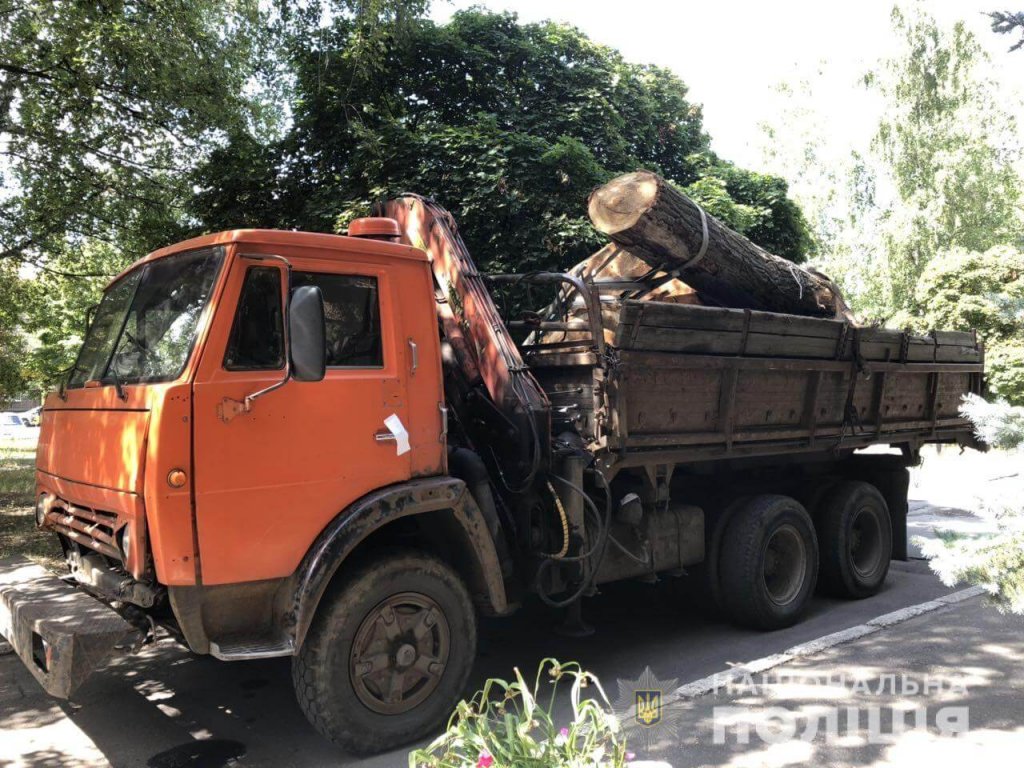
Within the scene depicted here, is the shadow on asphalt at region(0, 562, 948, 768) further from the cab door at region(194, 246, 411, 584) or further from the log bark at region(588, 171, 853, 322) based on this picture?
the log bark at region(588, 171, 853, 322)

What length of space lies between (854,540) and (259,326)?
581 cm

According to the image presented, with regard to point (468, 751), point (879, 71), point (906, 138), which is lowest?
point (468, 751)

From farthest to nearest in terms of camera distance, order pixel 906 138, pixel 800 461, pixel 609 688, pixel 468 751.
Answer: pixel 906 138 < pixel 800 461 < pixel 609 688 < pixel 468 751

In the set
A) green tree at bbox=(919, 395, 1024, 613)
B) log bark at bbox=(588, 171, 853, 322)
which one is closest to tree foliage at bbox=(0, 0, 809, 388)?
log bark at bbox=(588, 171, 853, 322)

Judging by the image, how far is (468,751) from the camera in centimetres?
224

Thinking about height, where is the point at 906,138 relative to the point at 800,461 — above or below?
above

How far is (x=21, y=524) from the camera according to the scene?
10273 mm

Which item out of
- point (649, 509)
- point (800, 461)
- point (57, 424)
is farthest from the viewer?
point (800, 461)

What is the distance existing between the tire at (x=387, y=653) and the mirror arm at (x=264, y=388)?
98cm

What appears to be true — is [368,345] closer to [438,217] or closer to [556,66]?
[438,217]

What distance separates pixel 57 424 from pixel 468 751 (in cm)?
343

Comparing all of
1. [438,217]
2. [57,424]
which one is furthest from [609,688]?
[57,424]

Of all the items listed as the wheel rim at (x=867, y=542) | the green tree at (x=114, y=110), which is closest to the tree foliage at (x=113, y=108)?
the green tree at (x=114, y=110)

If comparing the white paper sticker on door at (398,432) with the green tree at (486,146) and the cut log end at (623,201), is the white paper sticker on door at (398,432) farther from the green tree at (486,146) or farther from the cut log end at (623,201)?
the green tree at (486,146)
